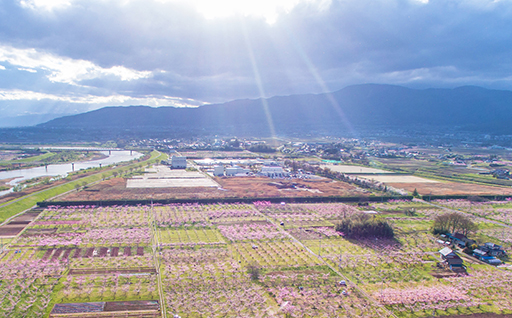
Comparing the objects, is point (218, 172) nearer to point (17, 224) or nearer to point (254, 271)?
point (17, 224)

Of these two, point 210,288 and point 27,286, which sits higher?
point 27,286

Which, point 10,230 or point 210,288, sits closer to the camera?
point 210,288

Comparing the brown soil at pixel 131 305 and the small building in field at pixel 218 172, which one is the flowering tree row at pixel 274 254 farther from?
the small building in field at pixel 218 172

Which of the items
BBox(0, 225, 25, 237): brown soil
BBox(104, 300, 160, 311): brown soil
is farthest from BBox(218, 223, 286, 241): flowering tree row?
BBox(0, 225, 25, 237): brown soil

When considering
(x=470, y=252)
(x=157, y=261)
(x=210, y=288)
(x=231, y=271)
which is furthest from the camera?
(x=470, y=252)

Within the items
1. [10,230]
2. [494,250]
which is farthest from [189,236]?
[494,250]

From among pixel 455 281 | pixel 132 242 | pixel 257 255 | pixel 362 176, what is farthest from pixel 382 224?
pixel 362 176

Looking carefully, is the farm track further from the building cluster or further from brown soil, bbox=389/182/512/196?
brown soil, bbox=389/182/512/196

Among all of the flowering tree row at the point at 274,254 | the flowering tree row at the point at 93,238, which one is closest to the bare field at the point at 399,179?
the flowering tree row at the point at 274,254
